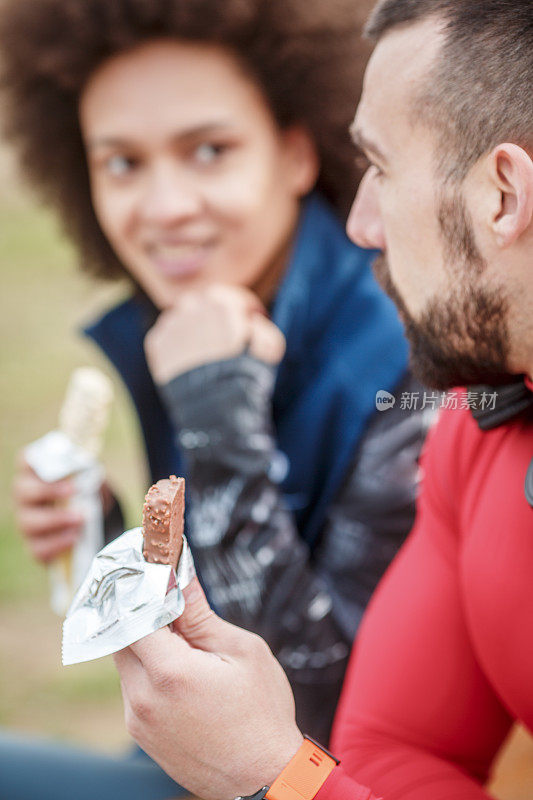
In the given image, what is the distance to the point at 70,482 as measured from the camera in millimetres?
2035

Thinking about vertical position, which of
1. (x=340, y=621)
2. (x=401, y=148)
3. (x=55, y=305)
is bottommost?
(x=55, y=305)

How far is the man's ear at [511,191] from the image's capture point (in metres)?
0.98

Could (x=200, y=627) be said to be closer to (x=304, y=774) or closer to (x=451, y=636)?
(x=304, y=774)

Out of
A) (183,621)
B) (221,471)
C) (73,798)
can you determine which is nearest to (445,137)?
(183,621)

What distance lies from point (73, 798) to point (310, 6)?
1.78 m

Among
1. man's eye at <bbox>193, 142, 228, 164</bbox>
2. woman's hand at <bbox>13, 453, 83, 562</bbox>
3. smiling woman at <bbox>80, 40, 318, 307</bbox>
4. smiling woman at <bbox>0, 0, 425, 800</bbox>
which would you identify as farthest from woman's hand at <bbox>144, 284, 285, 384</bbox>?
woman's hand at <bbox>13, 453, 83, 562</bbox>

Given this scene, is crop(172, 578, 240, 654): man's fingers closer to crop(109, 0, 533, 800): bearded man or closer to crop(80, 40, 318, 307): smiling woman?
crop(109, 0, 533, 800): bearded man

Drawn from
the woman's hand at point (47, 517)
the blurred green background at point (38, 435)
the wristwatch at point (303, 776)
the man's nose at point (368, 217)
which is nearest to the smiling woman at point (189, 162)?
the woman's hand at point (47, 517)

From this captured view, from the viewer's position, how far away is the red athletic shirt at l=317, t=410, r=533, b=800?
3.76ft

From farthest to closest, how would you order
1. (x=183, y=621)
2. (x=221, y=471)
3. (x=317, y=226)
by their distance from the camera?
(x=317, y=226)
(x=221, y=471)
(x=183, y=621)

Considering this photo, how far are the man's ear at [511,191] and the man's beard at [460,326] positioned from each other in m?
0.04

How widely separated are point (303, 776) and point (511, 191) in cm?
69

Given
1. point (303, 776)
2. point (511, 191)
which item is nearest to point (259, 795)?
point (303, 776)

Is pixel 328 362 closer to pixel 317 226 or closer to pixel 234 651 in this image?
pixel 317 226
